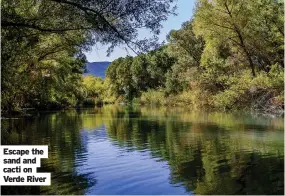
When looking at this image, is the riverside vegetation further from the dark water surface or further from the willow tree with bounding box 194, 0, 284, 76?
the dark water surface

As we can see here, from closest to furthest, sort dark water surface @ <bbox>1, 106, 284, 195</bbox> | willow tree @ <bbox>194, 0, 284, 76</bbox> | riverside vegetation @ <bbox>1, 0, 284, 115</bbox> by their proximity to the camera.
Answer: dark water surface @ <bbox>1, 106, 284, 195</bbox> < riverside vegetation @ <bbox>1, 0, 284, 115</bbox> < willow tree @ <bbox>194, 0, 284, 76</bbox>

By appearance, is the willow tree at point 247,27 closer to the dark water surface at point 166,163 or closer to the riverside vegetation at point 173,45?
the riverside vegetation at point 173,45

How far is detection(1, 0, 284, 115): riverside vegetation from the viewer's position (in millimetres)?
17984

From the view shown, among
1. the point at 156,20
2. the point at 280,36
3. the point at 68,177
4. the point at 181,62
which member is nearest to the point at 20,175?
the point at 68,177

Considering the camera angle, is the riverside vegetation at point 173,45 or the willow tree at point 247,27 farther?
the willow tree at point 247,27

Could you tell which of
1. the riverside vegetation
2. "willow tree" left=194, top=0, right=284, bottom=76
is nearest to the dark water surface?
the riverside vegetation

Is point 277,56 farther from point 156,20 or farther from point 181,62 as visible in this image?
point 156,20

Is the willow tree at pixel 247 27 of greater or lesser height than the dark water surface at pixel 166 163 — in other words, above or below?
above

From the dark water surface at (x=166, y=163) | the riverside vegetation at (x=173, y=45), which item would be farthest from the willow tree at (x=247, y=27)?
the dark water surface at (x=166, y=163)

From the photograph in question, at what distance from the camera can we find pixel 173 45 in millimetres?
58406

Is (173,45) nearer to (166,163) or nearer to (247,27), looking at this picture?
(247,27)

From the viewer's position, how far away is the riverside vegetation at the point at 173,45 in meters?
18.0

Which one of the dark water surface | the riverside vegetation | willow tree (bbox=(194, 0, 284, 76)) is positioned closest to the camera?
the dark water surface

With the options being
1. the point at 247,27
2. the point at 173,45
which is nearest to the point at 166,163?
the point at 247,27
